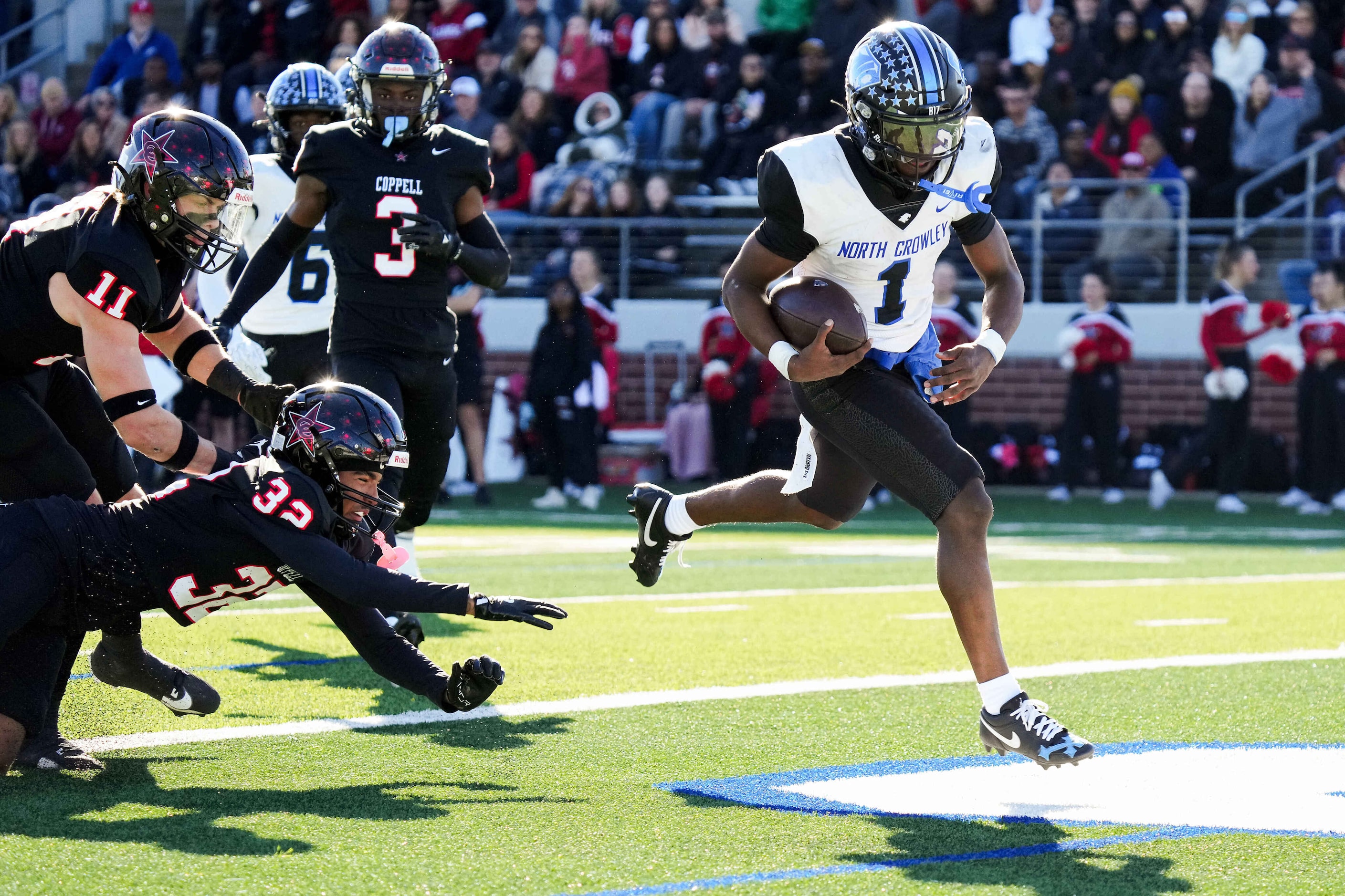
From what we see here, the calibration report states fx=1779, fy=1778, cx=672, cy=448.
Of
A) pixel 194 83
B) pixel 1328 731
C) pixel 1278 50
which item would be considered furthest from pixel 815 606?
pixel 194 83

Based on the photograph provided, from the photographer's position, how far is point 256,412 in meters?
4.72

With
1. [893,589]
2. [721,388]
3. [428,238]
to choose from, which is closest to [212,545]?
[428,238]

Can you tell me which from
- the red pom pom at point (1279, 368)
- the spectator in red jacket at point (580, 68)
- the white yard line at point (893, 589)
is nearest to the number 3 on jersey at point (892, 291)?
the white yard line at point (893, 589)

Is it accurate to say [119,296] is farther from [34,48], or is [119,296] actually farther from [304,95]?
[34,48]

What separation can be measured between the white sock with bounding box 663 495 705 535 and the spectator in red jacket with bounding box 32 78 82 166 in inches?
532

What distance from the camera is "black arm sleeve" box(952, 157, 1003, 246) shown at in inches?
187

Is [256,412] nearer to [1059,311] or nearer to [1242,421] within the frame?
[1242,421]

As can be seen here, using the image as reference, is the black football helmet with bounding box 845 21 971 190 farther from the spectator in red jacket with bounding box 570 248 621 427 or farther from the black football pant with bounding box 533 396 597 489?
the spectator in red jacket with bounding box 570 248 621 427

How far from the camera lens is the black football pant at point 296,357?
22.9 feet

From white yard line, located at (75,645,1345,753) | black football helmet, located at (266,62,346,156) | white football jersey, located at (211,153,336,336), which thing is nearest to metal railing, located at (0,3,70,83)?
white football jersey, located at (211,153,336,336)

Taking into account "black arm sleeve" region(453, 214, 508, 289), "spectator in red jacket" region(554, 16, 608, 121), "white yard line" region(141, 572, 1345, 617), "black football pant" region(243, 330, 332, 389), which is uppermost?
"spectator in red jacket" region(554, 16, 608, 121)

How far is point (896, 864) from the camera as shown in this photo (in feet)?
11.2

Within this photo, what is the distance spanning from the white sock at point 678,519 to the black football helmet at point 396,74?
1.56 metres

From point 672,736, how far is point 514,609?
41.0 inches
